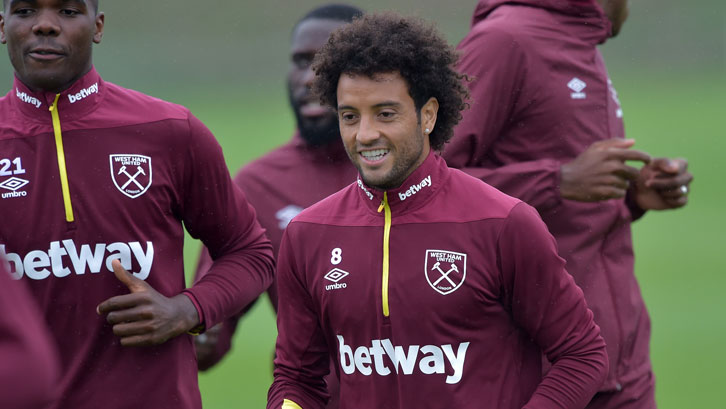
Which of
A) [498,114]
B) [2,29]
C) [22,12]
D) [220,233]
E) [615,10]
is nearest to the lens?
[22,12]

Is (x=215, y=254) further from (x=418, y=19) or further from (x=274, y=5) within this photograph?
(x=274, y=5)

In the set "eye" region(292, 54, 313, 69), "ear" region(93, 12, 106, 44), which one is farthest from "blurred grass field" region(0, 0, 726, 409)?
"ear" region(93, 12, 106, 44)

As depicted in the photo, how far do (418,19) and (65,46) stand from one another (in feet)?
3.57

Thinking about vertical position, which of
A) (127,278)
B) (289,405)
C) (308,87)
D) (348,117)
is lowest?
(289,405)

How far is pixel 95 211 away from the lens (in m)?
3.80

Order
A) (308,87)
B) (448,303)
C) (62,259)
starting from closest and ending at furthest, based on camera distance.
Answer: (448,303)
(62,259)
(308,87)

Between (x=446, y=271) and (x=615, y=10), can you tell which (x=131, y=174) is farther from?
(x=615, y=10)

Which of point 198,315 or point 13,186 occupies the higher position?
point 13,186

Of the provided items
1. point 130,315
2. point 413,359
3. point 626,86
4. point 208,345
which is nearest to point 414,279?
point 413,359

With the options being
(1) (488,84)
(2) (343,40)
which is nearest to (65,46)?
(2) (343,40)

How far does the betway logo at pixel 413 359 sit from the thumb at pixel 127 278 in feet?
2.35

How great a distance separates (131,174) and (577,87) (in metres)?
1.67

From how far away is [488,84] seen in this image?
4.41 m

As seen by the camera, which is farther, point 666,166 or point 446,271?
point 666,166
